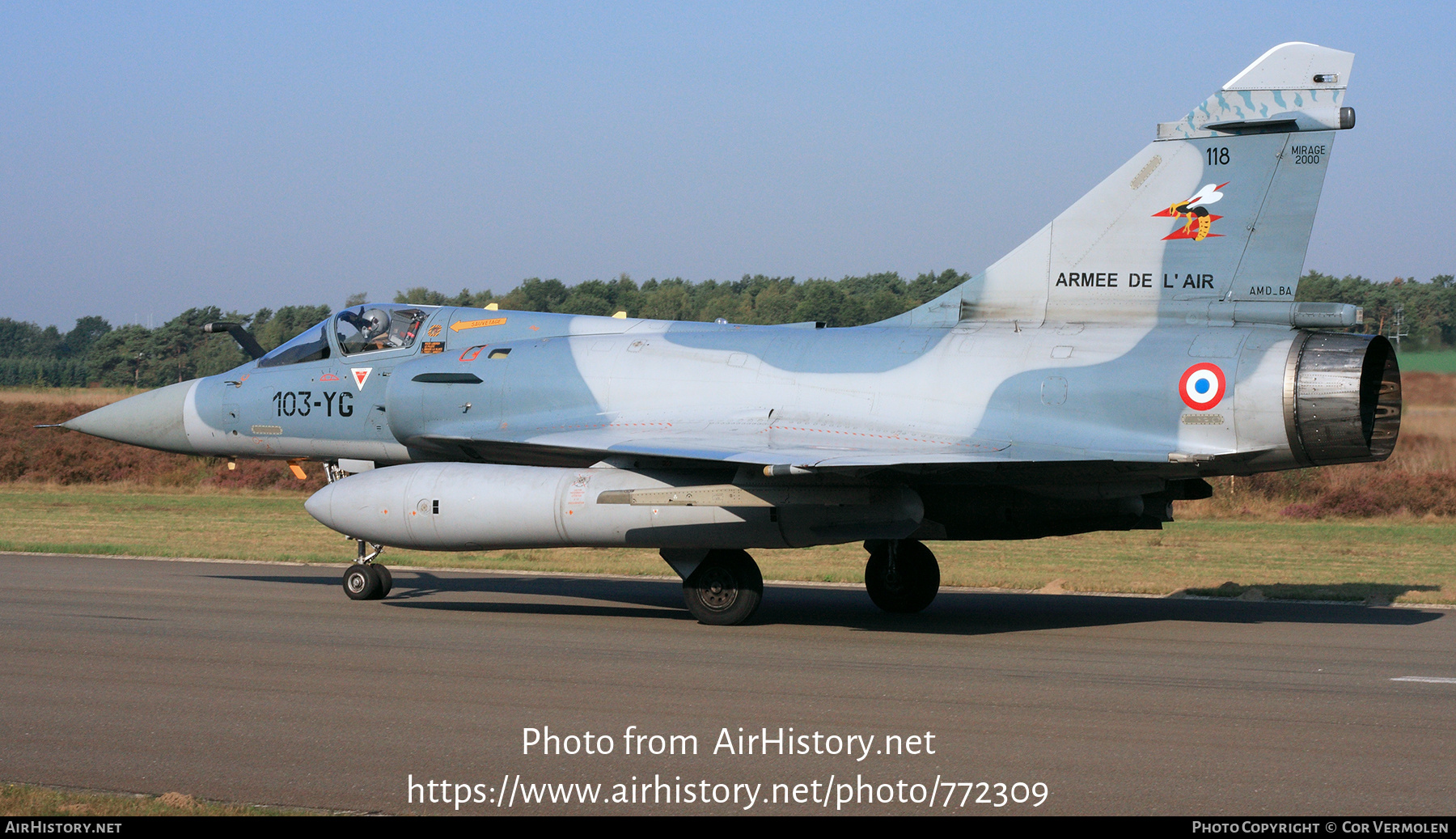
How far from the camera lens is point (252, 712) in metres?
8.10

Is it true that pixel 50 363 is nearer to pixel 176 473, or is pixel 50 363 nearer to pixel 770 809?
pixel 176 473

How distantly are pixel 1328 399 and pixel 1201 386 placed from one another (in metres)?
0.99

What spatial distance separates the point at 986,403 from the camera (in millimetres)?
11789

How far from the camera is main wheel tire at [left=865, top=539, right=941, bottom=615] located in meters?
14.0

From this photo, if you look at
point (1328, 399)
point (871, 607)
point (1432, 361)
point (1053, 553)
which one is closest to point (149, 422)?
point (871, 607)

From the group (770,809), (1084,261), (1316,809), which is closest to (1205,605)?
(1084,261)

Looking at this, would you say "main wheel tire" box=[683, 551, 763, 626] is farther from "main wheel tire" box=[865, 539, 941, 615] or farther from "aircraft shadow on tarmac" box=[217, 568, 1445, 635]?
"main wheel tire" box=[865, 539, 941, 615]

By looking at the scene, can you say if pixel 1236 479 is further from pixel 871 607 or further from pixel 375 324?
pixel 375 324

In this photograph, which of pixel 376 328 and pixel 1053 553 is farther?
pixel 1053 553

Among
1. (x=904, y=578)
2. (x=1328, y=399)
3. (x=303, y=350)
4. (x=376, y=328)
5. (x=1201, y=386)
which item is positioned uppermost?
(x=376, y=328)

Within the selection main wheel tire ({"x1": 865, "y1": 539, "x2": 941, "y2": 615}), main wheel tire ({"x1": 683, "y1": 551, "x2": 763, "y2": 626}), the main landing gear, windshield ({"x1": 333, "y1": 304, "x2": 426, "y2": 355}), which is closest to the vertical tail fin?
main wheel tire ({"x1": 865, "y1": 539, "x2": 941, "y2": 615})

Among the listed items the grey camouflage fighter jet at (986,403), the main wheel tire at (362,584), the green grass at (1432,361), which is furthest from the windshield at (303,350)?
the green grass at (1432,361)

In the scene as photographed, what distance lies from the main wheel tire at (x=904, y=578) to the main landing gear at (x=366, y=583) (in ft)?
17.7

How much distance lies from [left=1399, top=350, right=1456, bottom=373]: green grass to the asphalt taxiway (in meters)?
4.25
